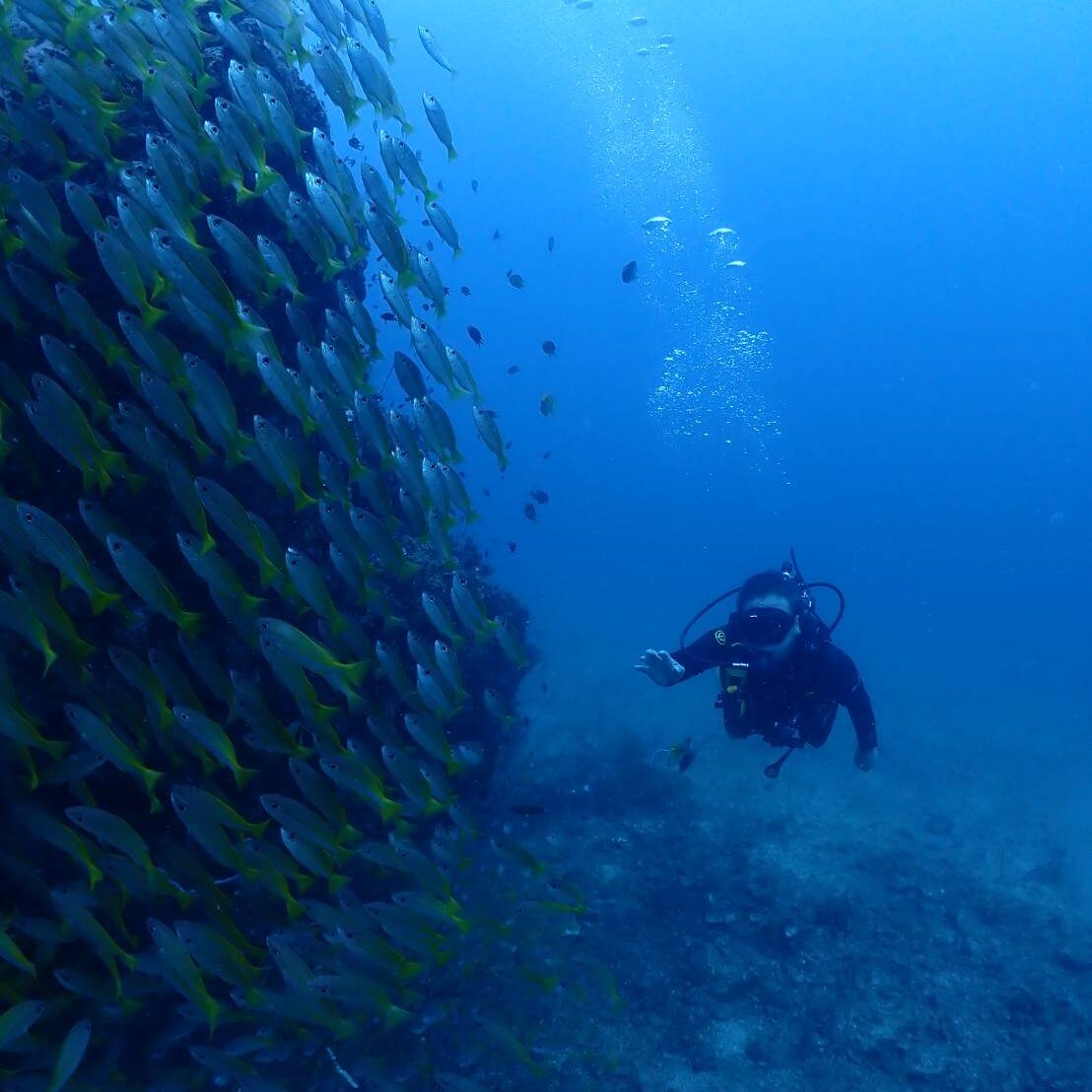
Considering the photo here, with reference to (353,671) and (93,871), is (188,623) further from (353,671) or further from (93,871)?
(93,871)

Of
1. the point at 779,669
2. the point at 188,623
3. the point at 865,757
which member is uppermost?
the point at 188,623

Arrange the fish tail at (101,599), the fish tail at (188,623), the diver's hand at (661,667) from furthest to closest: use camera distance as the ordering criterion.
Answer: the diver's hand at (661,667) → the fish tail at (188,623) → the fish tail at (101,599)

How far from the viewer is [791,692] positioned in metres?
6.52

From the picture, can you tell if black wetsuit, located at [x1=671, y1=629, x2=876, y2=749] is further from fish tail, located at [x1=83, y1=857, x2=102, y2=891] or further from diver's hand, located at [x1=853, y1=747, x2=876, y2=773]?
fish tail, located at [x1=83, y1=857, x2=102, y2=891]

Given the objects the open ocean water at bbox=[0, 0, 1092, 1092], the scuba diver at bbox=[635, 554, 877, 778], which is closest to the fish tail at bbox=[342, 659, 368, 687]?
the open ocean water at bbox=[0, 0, 1092, 1092]

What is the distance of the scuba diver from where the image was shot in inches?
250

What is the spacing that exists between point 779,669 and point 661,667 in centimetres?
111

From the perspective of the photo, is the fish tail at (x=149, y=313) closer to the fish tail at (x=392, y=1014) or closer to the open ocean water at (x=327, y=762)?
the open ocean water at (x=327, y=762)

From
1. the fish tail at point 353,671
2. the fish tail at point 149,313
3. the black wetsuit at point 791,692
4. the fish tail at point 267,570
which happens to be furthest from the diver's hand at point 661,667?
the fish tail at point 149,313

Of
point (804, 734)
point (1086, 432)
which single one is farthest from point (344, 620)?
point (1086, 432)

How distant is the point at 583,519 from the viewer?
83.2 metres

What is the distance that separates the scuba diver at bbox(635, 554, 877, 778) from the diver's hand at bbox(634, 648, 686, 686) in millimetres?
19

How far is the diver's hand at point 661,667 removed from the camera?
6.13 metres

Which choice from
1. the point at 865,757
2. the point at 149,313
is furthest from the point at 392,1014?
the point at 865,757
